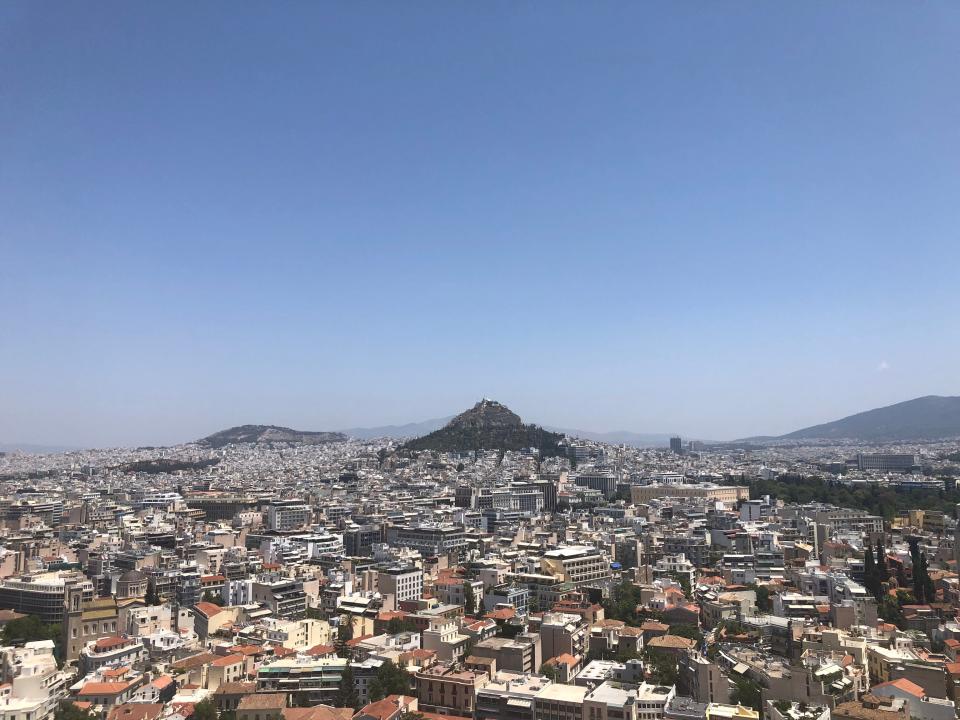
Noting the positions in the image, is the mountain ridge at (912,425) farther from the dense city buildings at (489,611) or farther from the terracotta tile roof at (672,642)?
the terracotta tile roof at (672,642)

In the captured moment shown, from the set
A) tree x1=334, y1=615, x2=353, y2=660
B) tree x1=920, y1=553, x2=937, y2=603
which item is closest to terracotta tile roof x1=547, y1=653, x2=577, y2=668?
tree x1=334, y1=615, x2=353, y2=660

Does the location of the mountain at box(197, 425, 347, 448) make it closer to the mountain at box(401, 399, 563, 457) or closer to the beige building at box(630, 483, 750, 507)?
the mountain at box(401, 399, 563, 457)

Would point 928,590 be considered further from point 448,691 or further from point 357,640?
point 357,640

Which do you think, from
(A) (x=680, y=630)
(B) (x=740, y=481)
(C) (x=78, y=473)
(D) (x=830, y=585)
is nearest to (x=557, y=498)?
(B) (x=740, y=481)

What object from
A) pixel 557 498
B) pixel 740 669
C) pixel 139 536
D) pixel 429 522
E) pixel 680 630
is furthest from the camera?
pixel 557 498

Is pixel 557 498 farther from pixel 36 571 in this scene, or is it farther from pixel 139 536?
pixel 36 571

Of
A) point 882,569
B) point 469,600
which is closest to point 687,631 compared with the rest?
point 469,600
